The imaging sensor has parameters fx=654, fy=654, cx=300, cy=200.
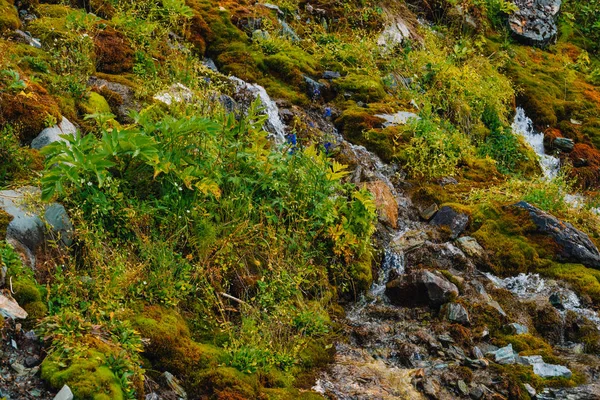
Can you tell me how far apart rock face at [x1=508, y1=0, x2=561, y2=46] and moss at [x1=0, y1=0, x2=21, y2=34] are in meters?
11.8

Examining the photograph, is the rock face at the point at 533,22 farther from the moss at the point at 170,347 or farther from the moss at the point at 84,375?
the moss at the point at 84,375

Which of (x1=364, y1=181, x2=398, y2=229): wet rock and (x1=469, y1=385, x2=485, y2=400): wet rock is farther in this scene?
Result: (x1=364, y1=181, x2=398, y2=229): wet rock

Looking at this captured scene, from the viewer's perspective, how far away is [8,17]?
305 inches

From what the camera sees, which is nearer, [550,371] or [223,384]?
[223,384]

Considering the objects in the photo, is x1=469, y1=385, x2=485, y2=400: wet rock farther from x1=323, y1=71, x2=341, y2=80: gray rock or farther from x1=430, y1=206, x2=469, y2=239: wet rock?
x1=323, y1=71, x2=341, y2=80: gray rock

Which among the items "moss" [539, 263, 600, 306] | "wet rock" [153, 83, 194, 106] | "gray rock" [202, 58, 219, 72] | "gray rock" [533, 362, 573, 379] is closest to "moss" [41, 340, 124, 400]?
"gray rock" [533, 362, 573, 379]

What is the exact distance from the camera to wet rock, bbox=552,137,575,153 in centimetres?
1268

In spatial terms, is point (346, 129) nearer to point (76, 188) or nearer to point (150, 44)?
A: point (150, 44)

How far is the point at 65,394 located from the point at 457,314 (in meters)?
4.02

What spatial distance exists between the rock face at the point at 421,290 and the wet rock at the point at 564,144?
703 centimetres

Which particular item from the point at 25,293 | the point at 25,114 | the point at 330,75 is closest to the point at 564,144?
the point at 330,75

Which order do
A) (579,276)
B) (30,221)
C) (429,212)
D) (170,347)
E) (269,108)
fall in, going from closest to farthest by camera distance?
(170,347), (30,221), (579,276), (429,212), (269,108)

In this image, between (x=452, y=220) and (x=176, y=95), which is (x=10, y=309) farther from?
(x=452, y=220)

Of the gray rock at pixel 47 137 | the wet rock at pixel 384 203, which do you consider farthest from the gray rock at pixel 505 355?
the gray rock at pixel 47 137
